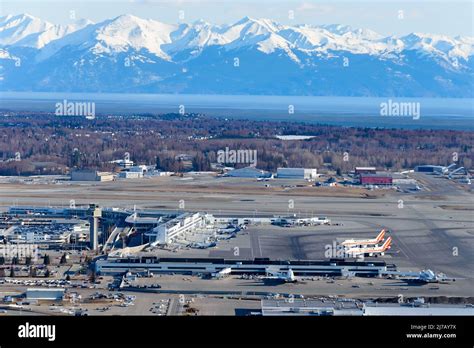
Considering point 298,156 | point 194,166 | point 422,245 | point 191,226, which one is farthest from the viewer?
point 298,156

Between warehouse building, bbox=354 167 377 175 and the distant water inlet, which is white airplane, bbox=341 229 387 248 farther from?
the distant water inlet

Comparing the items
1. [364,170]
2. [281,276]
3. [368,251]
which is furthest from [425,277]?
[364,170]

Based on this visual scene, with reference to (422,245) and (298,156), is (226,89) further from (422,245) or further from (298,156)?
(422,245)

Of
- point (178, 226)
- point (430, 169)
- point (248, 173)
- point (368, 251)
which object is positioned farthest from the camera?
point (430, 169)

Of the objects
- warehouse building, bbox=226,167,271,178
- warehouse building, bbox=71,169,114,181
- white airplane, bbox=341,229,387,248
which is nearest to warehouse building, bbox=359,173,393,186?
warehouse building, bbox=226,167,271,178

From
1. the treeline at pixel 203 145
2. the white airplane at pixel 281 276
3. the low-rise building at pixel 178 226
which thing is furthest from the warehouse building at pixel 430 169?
the white airplane at pixel 281 276

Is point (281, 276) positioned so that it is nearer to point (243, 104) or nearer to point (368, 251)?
point (368, 251)

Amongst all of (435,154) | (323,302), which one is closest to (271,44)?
(435,154)
